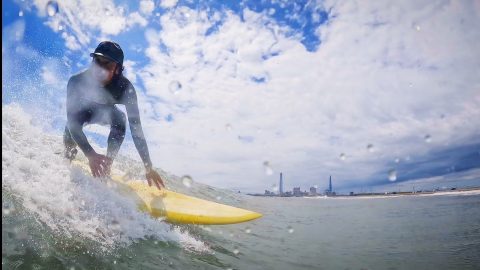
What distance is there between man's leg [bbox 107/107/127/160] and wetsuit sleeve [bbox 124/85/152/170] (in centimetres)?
54

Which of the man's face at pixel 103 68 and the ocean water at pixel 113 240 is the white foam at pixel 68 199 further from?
the man's face at pixel 103 68

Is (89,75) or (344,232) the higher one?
(89,75)

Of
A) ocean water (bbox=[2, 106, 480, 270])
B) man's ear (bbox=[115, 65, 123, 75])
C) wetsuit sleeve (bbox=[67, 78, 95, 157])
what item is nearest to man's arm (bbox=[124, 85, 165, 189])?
man's ear (bbox=[115, 65, 123, 75])

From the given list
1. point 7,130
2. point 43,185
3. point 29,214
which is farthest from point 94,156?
point 7,130

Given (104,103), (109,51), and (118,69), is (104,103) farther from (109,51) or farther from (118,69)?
(109,51)

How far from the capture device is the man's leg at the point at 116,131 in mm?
5344

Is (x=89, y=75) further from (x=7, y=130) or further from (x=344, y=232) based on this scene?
(x=344, y=232)

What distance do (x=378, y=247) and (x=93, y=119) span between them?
19.3ft

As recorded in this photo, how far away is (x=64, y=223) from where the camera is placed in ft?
11.6

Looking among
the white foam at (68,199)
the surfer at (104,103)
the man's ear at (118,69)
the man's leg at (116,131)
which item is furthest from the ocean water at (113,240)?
the man's ear at (118,69)

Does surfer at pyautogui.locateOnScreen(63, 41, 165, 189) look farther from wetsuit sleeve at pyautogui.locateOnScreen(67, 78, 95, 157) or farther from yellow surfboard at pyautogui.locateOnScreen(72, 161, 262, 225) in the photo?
yellow surfboard at pyautogui.locateOnScreen(72, 161, 262, 225)

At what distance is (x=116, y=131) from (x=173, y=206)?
1833 millimetres

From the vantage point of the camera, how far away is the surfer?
439cm

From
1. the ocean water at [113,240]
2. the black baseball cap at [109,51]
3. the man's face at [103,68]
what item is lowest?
the ocean water at [113,240]
